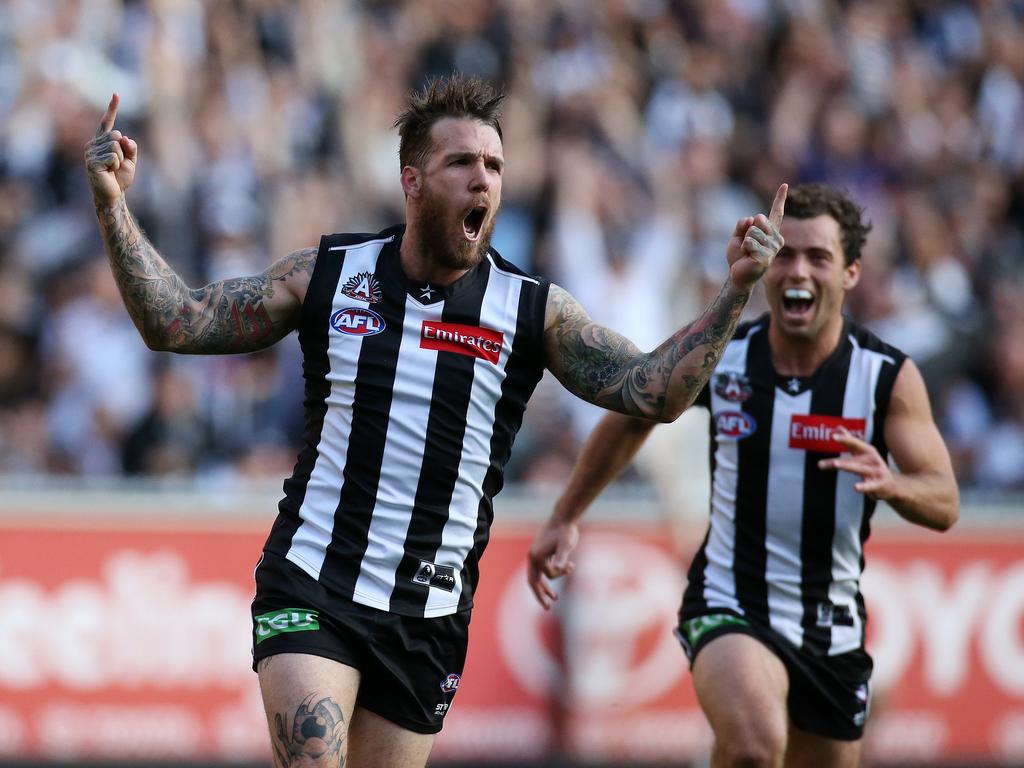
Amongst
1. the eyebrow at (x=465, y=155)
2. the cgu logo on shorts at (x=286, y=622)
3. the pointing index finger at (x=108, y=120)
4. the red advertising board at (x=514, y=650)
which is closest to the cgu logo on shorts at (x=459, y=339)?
the eyebrow at (x=465, y=155)

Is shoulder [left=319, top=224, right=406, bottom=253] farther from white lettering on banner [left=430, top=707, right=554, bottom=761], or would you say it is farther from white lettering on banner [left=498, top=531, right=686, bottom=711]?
white lettering on banner [left=430, top=707, right=554, bottom=761]

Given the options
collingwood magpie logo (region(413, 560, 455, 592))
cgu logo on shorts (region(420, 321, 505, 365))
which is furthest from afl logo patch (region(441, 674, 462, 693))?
cgu logo on shorts (region(420, 321, 505, 365))

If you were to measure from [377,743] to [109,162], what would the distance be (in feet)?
7.08

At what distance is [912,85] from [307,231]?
22.0ft

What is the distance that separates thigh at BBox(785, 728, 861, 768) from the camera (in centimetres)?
647

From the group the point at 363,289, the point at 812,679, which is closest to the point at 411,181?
the point at 363,289

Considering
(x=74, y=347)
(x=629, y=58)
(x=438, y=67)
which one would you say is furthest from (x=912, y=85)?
(x=74, y=347)

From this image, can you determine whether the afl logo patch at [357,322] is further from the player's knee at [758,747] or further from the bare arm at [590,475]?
the player's knee at [758,747]

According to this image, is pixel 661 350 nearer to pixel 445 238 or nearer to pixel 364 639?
pixel 445 238

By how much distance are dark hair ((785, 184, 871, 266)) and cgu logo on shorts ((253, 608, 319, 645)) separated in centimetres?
280

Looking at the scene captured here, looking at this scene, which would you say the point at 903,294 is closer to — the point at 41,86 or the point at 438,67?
the point at 438,67

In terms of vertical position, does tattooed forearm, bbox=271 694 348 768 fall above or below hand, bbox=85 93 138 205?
below

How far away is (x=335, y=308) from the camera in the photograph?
17.9 ft

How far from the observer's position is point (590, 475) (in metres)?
6.54
